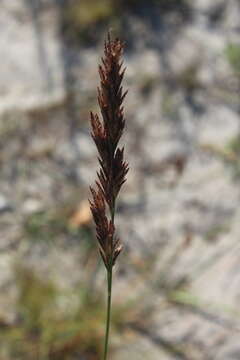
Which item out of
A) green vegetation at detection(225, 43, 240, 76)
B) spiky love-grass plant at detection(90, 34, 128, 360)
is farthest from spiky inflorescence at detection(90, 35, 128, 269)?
green vegetation at detection(225, 43, 240, 76)

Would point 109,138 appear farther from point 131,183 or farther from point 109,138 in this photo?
point 131,183

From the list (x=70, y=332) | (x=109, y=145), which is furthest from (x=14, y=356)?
(x=109, y=145)

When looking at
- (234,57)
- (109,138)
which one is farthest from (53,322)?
(234,57)

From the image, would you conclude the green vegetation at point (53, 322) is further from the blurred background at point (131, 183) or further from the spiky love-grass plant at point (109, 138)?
the spiky love-grass plant at point (109, 138)

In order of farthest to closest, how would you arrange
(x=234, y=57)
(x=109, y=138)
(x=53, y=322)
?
(x=234, y=57), (x=53, y=322), (x=109, y=138)

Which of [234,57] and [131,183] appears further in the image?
[234,57]

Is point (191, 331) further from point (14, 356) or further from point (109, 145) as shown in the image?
point (109, 145)

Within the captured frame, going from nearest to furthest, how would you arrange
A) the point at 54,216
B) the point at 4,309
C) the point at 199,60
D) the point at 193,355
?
the point at 193,355 < the point at 4,309 < the point at 54,216 < the point at 199,60

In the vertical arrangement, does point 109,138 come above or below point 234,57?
Answer: below

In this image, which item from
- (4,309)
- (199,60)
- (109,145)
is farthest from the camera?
(199,60)
